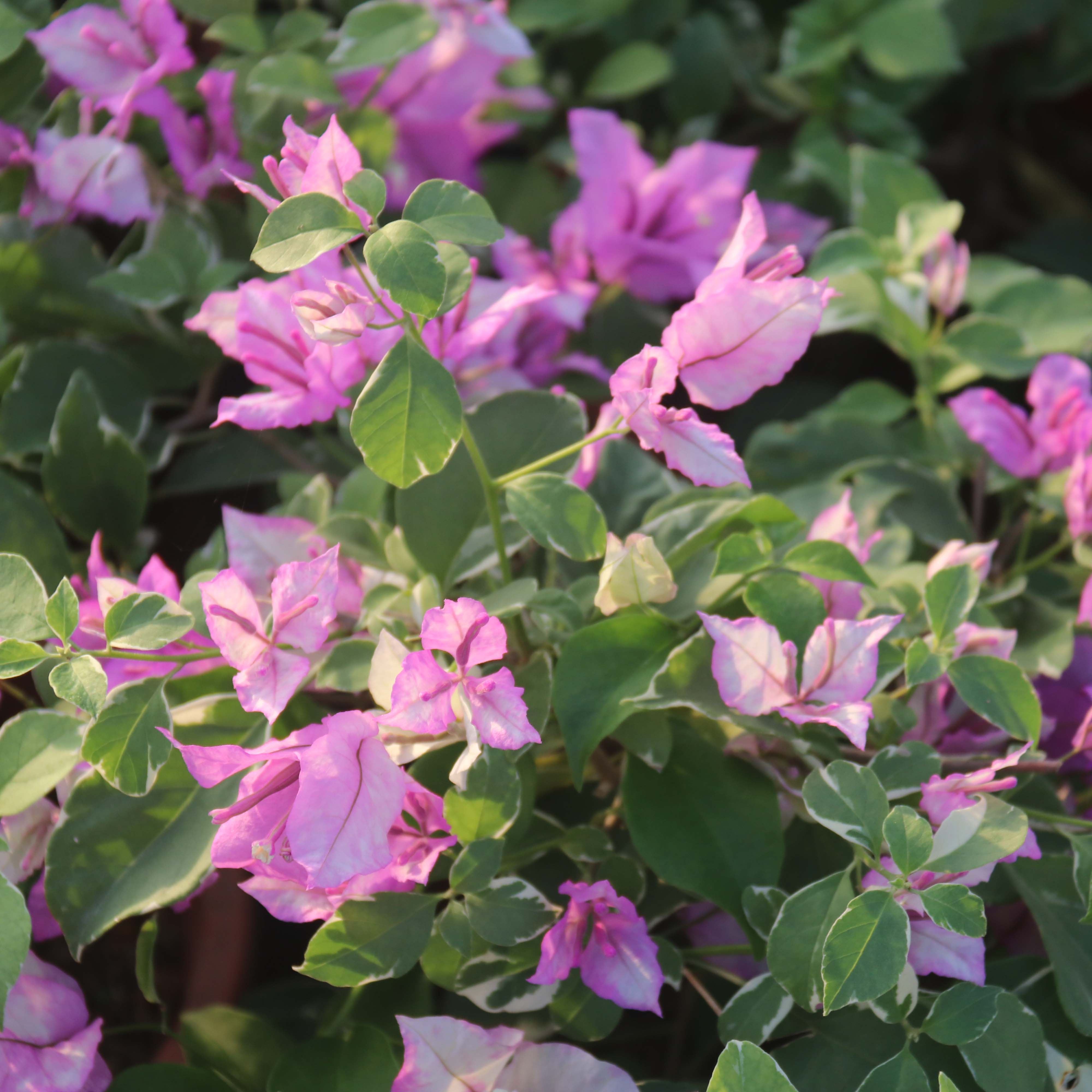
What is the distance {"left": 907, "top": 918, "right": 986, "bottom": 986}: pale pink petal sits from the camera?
386mm

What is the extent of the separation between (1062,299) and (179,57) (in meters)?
0.56

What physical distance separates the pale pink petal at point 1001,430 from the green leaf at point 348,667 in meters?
0.34

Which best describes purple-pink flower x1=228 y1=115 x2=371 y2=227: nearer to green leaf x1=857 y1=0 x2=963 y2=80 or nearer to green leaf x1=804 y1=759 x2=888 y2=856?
green leaf x1=804 y1=759 x2=888 y2=856

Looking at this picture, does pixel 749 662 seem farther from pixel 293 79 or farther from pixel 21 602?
pixel 293 79

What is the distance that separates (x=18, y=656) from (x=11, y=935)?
95 millimetres

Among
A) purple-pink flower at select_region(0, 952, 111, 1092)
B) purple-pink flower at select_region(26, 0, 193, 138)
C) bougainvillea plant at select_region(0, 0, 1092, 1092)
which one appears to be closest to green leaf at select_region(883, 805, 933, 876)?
bougainvillea plant at select_region(0, 0, 1092, 1092)

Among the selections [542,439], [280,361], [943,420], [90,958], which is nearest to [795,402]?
[943,420]

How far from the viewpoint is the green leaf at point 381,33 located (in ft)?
1.95

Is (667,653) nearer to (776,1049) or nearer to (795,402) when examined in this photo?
(776,1049)

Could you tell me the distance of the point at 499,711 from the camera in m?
0.35

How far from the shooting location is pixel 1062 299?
674 mm

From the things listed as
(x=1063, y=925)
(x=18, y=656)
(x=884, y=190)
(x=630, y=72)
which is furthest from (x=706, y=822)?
(x=630, y=72)

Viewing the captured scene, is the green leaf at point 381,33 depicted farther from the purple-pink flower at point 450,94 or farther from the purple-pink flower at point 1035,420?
the purple-pink flower at point 1035,420

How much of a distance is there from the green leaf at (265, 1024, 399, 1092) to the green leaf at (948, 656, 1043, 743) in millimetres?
271
